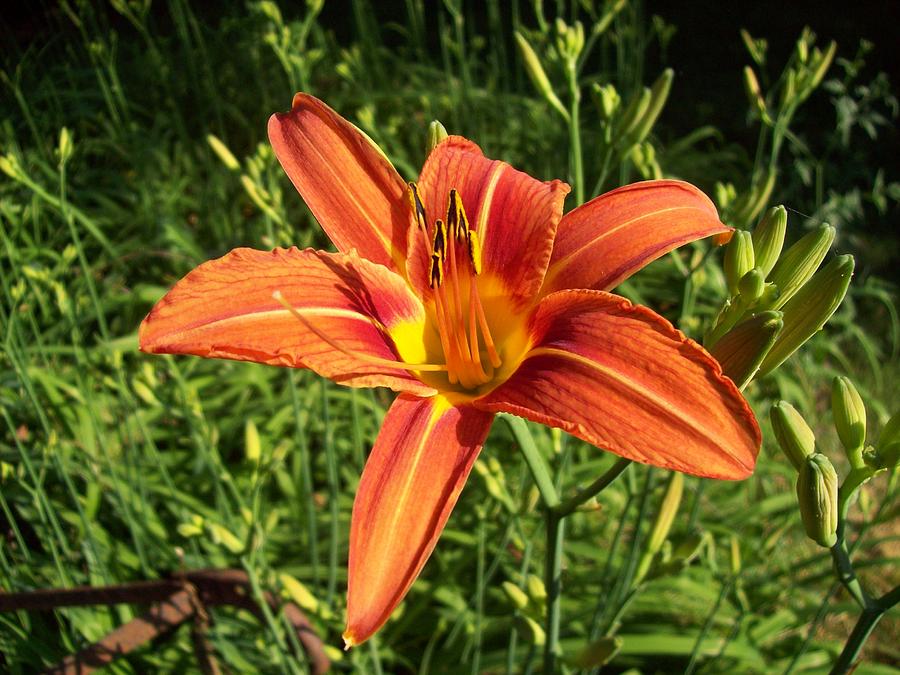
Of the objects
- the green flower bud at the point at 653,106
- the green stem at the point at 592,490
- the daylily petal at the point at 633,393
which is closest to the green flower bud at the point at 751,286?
the daylily petal at the point at 633,393

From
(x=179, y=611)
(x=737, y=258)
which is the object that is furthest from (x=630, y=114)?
(x=179, y=611)

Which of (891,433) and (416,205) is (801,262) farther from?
(416,205)

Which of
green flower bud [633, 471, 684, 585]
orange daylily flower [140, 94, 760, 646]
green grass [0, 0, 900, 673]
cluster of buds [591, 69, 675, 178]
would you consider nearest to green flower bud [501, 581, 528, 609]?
green grass [0, 0, 900, 673]

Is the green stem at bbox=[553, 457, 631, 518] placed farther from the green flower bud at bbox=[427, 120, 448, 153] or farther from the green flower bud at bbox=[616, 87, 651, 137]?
the green flower bud at bbox=[616, 87, 651, 137]

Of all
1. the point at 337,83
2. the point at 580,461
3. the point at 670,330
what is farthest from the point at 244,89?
the point at 670,330

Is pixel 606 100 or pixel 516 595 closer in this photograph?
pixel 516 595

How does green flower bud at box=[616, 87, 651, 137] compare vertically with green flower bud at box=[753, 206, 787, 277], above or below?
above

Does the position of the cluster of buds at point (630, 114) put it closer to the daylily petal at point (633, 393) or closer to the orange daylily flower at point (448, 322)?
the orange daylily flower at point (448, 322)
